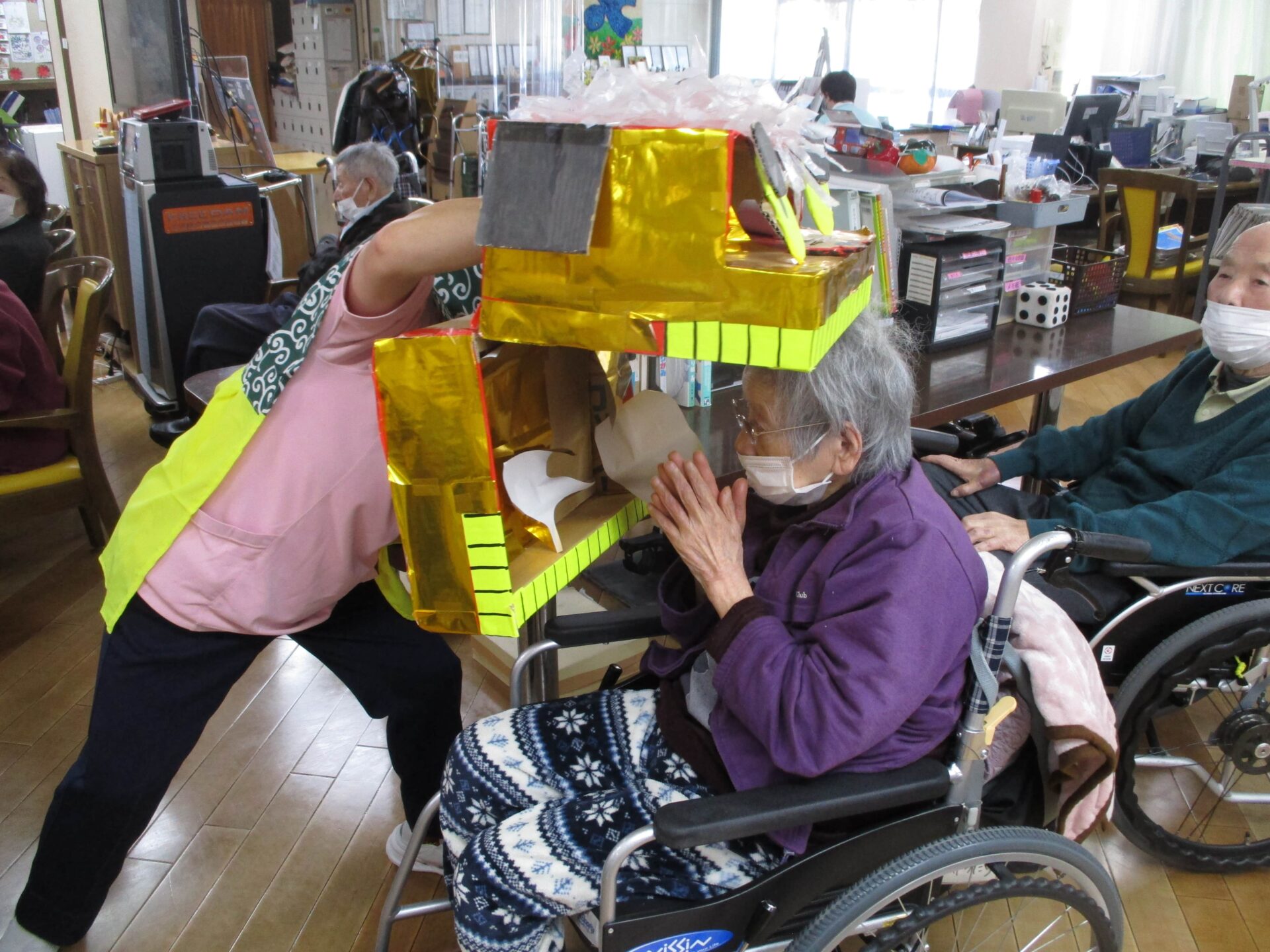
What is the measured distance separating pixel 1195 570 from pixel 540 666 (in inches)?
42.4

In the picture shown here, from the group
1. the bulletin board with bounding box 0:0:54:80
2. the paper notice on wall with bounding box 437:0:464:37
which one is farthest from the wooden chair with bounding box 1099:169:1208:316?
the bulletin board with bounding box 0:0:54:80

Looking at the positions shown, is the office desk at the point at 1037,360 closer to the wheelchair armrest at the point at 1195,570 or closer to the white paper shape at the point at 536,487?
the wheelchair armrest at the point at 1195,570

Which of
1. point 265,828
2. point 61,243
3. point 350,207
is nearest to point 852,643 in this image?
point 265,828

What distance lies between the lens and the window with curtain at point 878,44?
868 centimetres

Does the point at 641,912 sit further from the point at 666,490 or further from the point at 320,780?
the point at 320,780

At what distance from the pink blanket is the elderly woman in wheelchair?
10 centimetres

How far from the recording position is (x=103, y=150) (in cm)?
450

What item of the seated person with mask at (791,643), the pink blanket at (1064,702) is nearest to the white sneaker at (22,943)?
the seated person with mask at (791,643)

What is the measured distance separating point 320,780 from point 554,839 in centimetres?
106

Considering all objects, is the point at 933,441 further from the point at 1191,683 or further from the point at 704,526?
the point at 704,526

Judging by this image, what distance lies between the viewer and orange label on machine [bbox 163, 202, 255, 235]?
12.7ft

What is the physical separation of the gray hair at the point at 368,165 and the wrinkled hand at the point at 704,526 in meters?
2.62

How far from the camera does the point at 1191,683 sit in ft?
5.47

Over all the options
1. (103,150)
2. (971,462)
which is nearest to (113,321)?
(103,150)
